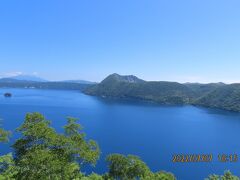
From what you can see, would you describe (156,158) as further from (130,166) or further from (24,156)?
(24,156)

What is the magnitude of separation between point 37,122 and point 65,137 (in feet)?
11.3

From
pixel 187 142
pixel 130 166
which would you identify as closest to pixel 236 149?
pixel 187 142

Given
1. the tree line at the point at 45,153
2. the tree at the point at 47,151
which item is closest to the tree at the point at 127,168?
the tree line at the point at 45,153

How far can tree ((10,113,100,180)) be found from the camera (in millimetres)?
25234

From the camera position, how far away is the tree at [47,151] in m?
25.2

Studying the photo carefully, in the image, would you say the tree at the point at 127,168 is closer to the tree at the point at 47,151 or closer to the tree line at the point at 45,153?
the tree line at the point at 45,153
